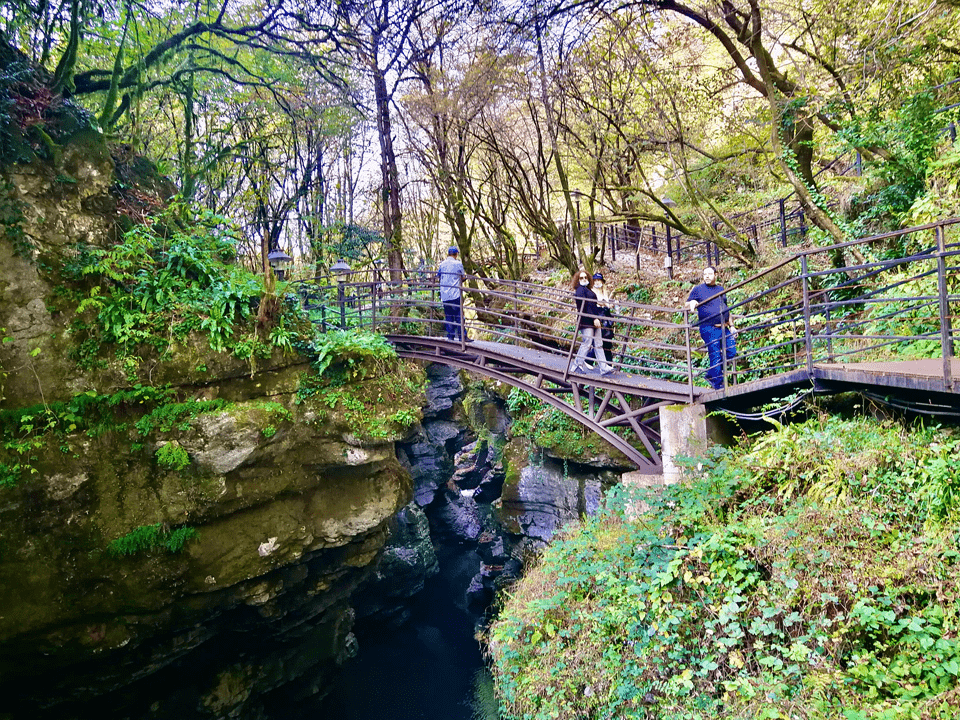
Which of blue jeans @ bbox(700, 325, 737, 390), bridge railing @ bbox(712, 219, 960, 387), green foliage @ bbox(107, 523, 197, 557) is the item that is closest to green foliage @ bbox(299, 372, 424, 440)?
green foliage @ bbox(107, 523, 197, 557)

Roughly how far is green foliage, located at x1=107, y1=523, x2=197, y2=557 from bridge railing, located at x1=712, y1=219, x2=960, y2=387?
26.6 ft

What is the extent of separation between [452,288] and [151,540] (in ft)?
21.2

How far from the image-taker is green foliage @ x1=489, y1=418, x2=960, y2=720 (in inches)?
166

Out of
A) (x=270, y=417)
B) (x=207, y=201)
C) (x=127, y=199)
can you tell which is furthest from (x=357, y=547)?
(x=207, y=201)

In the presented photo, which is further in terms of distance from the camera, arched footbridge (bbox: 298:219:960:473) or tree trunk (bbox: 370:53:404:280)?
tree trunk (bbox: 370:53:404:280)

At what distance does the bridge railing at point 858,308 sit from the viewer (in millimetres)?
5965

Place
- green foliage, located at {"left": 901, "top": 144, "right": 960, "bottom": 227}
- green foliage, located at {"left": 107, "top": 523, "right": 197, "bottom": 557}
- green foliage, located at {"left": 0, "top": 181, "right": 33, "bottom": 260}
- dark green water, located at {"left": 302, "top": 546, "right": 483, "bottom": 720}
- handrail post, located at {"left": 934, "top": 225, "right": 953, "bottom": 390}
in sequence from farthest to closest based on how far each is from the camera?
dark green water, located at {"left": 302, "top": 546, "right": 483, "bottom": 720} → green foliage, located at {"left": 901, "top": 144, "right": 960, "bottom": 227} → green foliage, located at {"left": 107, "top": 523, "right": 197, "bottom": 557} → green foliage, located at {"left": 0, "top": 181, "right": 33, "bottom": 260} → handrail post, located at {"left": 934, "top": 225, "right": 953, "bottom": 390}

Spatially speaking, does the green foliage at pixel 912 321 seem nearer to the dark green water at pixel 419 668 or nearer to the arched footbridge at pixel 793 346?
the arched footbridge at pixel 793 346

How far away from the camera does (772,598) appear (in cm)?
495

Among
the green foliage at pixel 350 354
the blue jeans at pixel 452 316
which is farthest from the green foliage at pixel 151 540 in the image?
the blue jeans at pixel 452 316

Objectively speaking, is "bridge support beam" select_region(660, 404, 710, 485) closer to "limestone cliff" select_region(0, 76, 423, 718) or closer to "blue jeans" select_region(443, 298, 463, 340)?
"limestone cliff" select_region(0, 76, 423, 718)

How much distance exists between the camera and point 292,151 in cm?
1578

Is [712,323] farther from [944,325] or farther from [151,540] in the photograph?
[151,540]

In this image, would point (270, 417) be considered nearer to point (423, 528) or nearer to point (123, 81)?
point (123, 81)
